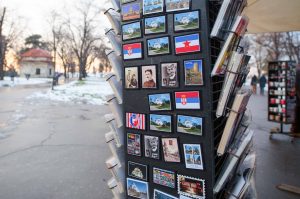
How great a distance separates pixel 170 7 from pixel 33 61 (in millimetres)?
73622

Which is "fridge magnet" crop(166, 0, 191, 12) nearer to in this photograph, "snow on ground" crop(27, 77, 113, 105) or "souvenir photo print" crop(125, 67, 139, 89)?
"souvenir photo print" crop(125, 67, 139, 89)

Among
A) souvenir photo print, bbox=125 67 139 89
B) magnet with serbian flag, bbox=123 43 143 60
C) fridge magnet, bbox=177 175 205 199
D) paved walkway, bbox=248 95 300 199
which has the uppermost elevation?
magnet with serbian flag, bbox=123 43 143 60

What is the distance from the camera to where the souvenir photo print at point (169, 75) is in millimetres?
1966

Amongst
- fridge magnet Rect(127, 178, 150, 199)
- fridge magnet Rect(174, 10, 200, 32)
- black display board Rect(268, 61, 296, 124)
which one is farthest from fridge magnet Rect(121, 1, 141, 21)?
black display board Rect(268, 61, 296, 124)

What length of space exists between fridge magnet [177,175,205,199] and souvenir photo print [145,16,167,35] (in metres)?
1.11

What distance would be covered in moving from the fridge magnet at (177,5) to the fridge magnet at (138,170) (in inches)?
48.8

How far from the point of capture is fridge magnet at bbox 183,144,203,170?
6.37 ft

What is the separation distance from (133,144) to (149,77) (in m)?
0.58

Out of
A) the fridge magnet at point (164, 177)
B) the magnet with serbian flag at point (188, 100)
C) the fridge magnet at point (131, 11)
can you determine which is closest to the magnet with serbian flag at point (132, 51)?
the fridge magnet at point (131, 11)

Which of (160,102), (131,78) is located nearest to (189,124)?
(160,102)

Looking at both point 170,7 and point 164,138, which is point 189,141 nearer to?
→ point 164,138

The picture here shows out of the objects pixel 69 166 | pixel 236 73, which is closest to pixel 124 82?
pixel 236 73

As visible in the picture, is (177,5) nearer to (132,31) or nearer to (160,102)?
(132,31)

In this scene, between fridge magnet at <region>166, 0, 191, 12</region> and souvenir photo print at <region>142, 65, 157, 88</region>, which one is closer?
fridge magnet at <region>166, 0, 191, 12</region>
